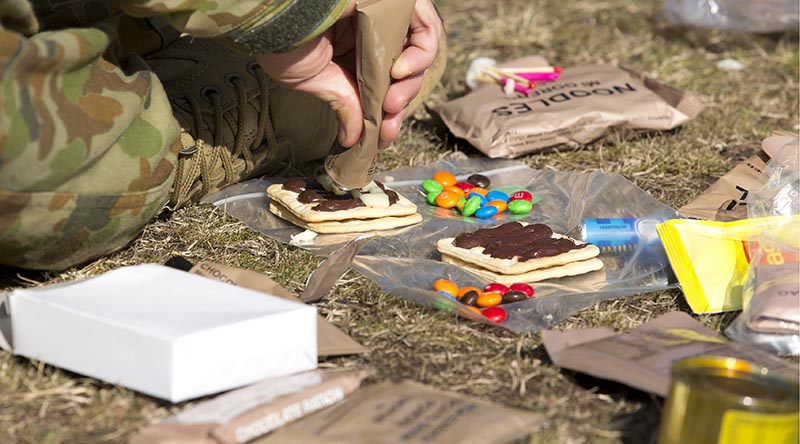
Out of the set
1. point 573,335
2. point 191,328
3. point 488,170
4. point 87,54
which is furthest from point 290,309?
point 488,170

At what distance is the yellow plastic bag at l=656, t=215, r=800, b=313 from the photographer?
2.09 metres

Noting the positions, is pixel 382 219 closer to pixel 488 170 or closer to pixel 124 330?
pixel 488 170

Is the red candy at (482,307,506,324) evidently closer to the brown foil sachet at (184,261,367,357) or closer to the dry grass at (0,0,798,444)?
the dry grass at (0,0,798,444)

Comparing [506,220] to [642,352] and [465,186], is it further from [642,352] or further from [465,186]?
[642,352]

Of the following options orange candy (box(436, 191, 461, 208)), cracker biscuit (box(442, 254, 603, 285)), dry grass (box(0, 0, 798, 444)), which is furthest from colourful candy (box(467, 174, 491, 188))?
cracker biscuit (box(442, 254, 603, 285))

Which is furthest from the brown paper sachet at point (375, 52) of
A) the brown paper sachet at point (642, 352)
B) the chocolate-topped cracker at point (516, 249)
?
the brown paper sachet at point (642, 352)

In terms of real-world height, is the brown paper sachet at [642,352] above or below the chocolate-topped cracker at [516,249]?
above

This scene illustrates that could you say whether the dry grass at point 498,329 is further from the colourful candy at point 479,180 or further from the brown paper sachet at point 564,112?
the colourful candy at point 479,180

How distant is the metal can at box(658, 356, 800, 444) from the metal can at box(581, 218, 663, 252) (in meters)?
0.84

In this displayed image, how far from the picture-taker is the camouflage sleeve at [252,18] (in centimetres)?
193

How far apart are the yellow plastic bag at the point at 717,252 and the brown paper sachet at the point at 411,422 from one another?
0.60 m

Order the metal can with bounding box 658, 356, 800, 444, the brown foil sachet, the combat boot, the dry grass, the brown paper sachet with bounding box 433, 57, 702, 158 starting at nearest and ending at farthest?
the metal can with bounding box 658, 356, 800, 444 < the dry grass < the brown foil sachet < the combat boot < the brown paper sachet with bounding box 433, 57, 702, 158

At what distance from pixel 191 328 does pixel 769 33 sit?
3062 millimetres

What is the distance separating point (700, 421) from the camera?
146 centimetres
